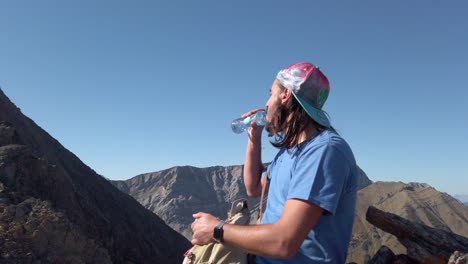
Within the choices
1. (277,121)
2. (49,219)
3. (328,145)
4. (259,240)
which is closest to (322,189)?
(328,145)

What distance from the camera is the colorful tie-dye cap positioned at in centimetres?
327

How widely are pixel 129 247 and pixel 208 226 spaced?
5222 centimetres

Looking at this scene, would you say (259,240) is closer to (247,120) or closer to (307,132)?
(307,132)

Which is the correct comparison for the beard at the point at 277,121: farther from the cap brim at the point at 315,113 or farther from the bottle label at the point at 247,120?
the bottle label at the point at 247,120

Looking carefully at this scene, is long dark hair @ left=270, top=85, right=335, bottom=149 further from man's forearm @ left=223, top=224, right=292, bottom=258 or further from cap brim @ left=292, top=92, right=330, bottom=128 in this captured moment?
man's forearm @ left=223, top=224, right=292, bottom=258

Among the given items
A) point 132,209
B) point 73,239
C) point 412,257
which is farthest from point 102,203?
point 412,257

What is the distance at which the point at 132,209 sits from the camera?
7131 centimetres

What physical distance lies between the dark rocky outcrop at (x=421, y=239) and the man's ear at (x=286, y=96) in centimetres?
443

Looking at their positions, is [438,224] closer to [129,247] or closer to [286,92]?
[129,247]

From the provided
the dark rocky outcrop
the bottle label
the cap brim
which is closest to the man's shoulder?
the cap brim

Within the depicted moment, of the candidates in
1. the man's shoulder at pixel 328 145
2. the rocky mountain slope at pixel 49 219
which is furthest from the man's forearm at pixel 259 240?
the rocky mountain slope at pixel 49 219

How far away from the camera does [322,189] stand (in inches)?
110

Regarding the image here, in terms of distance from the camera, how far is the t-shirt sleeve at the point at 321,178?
110 inches

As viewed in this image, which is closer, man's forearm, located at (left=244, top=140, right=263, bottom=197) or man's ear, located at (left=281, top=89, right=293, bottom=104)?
man's ear, located at (left=281, top=89, right=293, bottom=104)
